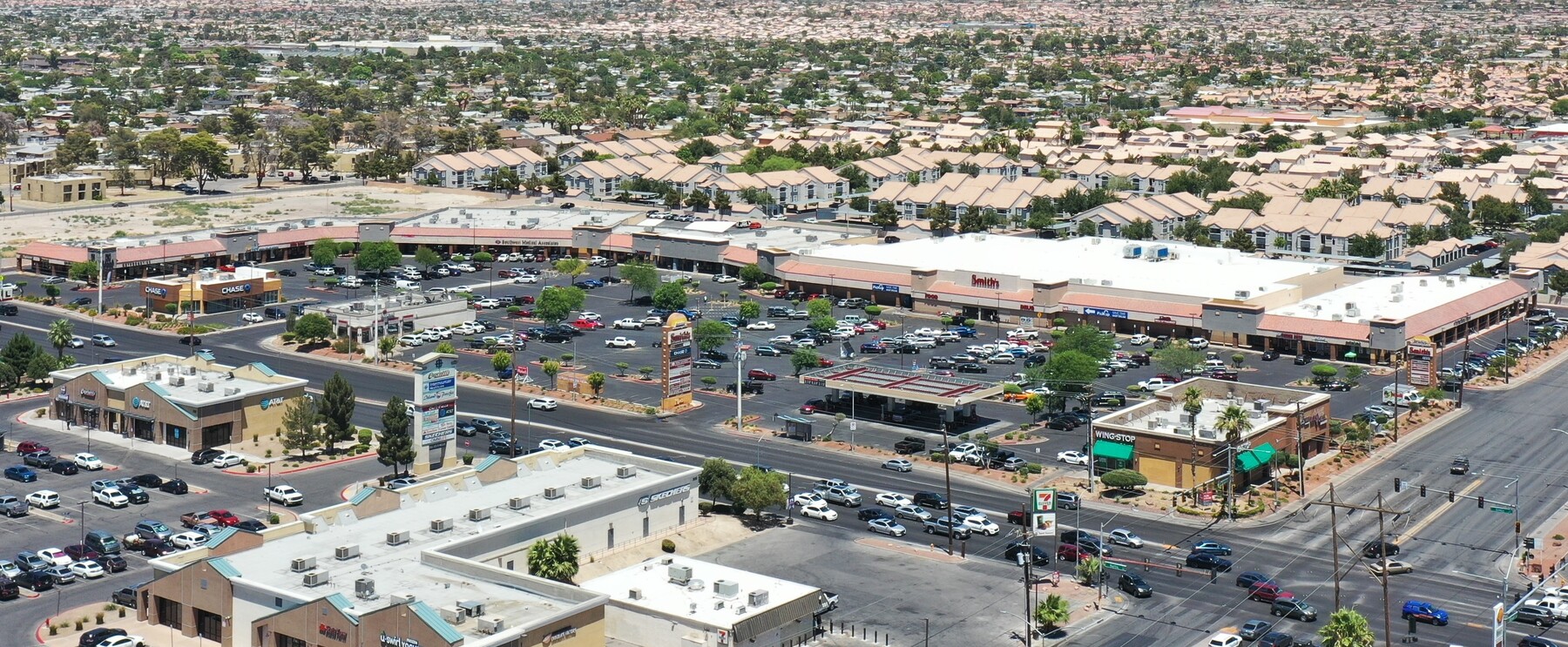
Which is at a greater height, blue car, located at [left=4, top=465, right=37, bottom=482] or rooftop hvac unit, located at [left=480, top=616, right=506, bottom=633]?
rooftop hvac unit, located at [left=480, top=616, right=506, bottom=633]

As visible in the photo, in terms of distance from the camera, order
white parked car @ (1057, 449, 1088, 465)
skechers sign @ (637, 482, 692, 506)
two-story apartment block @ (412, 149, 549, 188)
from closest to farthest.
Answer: skechers sign @ (637, 482, 692, 506)
white parked car @ (1057, 449, 1088, 465)
two-story apartment block @ (412, 149, 549, 188)

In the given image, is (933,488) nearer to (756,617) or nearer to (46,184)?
(756,617)

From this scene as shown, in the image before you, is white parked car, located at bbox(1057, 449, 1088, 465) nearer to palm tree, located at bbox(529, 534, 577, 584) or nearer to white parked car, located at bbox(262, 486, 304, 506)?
palm tree, located at bbox(529, 534, 577, 584)

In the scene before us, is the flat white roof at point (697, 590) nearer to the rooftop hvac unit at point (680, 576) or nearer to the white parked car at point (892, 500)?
the rooftop hvac unit at point (680, 576)

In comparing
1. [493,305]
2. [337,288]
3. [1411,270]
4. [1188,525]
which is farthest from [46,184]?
[1188,525]

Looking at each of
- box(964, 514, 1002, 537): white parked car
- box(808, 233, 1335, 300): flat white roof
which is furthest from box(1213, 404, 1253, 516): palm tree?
box(808, 233, 1335, 300): flat white roof

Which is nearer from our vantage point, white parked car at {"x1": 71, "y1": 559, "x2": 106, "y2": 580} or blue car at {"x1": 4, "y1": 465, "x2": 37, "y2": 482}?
white parked car at {"x1": 71, "y1": 559, "x2": 106, "y2": 580}

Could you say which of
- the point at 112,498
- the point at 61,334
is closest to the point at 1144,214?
the point at 61,334
